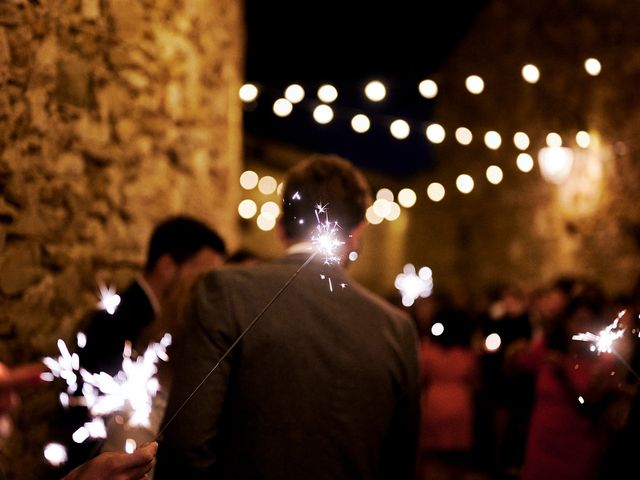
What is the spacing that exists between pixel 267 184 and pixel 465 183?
534 cm

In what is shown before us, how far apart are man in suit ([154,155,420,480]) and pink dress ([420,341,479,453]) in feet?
9.49

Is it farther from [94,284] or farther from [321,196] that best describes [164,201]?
[321,196]

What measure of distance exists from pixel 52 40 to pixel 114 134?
73cm

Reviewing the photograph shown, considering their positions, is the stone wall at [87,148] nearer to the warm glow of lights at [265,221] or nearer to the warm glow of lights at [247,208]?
the warm glow of lights at [247,208]

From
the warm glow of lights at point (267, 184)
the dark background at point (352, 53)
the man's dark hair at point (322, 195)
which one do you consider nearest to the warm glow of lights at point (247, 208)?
the warm glow of lights at point (267, 184)

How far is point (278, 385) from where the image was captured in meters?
1.91

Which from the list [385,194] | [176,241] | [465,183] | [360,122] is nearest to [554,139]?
[465,183]

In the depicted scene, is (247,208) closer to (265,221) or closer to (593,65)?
(265,221)

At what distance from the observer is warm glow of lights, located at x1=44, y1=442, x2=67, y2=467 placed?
2.68 metres

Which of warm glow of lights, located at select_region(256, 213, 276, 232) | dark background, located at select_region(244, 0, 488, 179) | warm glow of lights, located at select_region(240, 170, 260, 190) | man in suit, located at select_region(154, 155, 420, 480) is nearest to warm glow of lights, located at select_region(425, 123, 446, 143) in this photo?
dark background, located at select_region(244, 0, 488, 179)

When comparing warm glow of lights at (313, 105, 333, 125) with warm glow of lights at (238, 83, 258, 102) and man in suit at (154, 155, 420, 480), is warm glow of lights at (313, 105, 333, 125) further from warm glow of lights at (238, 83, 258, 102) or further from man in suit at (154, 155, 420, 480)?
man in suit at (154, 155, 420, 480)

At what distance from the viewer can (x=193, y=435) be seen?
1.84 metres

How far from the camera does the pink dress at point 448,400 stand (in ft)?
16.0

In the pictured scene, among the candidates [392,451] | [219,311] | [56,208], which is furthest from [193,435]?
[56,208]
